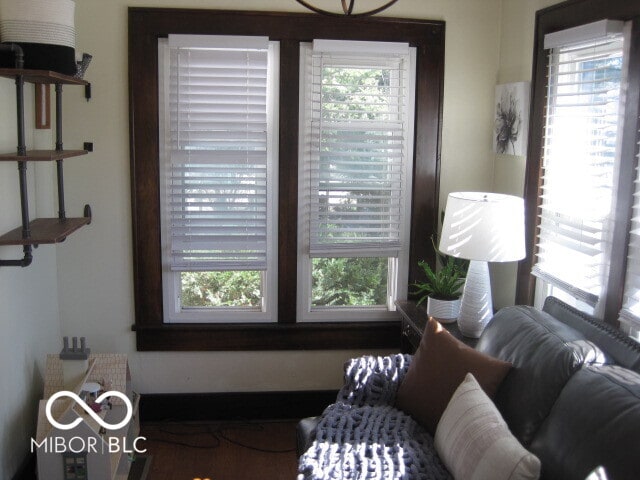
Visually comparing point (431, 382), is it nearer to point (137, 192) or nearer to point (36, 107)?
point (137, 192)

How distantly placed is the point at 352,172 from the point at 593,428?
78.9 inches

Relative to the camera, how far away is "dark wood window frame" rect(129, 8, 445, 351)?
3.42m

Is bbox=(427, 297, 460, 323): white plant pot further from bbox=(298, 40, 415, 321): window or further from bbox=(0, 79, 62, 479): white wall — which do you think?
bbox=(0, 79, 62, 479): white wall

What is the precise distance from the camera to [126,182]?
3.54 meters

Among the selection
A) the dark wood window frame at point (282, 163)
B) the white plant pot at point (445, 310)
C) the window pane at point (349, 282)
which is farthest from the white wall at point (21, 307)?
the white plant pot at point (445, 310)

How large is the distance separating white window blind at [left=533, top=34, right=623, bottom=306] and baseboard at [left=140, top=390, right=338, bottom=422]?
1.48 m

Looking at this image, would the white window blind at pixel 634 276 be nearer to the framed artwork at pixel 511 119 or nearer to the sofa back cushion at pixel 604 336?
the sofa back cushion at pixel 604 336

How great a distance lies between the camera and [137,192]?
3529 millimetres

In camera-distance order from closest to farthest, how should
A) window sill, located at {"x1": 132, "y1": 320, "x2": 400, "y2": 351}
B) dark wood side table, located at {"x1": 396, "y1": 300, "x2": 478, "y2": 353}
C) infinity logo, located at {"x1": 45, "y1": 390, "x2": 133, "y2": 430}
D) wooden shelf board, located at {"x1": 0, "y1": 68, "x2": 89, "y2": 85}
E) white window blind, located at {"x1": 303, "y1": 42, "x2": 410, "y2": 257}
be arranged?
1. wooden shelf board, located at {"x1": 0, "y1": 68, "x2": 89, "y2": 85}
2. infinity logo, located at {"x1": 45, "y1": 390, "x2": 133, "y2": 430}
3. dark wood side table, located at {"x1": 396, "y1": 300, "x2": 478, "y2": 353}
4. white window blind, located at {"x1": 303, "y1": 42, "x2": 410, "y2": 257}
5. window sill, located at {"x1": 132, "y1": 320, "x2": 400, "y2": 351}

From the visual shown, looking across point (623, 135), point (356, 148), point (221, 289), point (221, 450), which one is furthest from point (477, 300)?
point (221, 450)

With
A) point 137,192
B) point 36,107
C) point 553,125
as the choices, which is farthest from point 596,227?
point 36,107

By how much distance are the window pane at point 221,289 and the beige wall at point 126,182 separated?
27cm

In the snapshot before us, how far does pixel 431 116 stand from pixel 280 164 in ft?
2.72

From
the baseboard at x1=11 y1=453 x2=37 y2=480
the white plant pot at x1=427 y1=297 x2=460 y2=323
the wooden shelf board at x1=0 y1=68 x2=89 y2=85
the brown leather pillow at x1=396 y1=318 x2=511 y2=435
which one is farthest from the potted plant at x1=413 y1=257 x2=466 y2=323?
the baseboard at x1=11 y1=453 x2=37 y2=480
